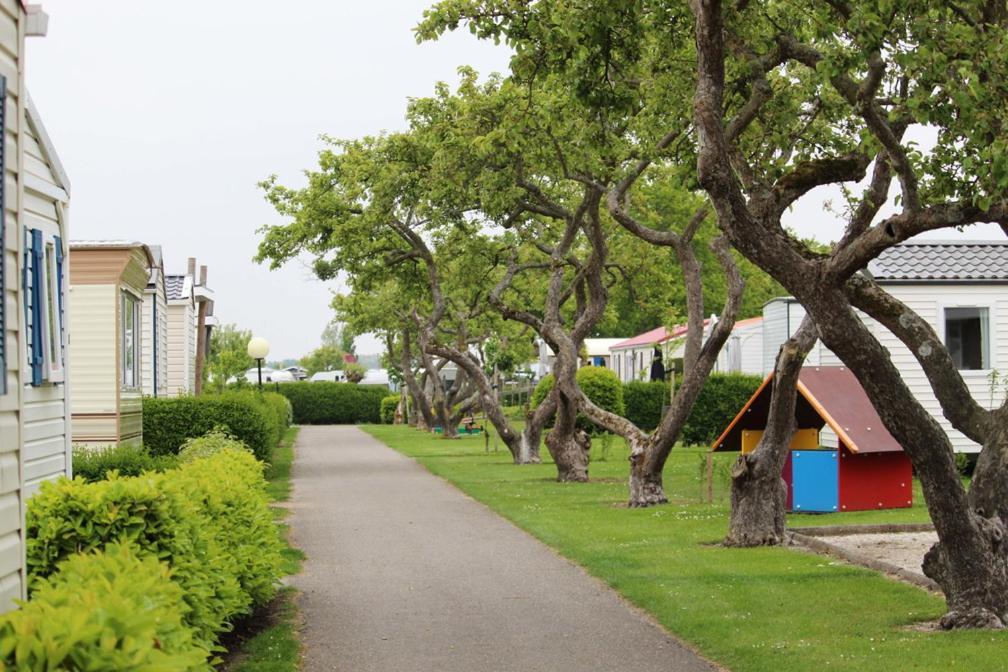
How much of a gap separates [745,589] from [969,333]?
13759 millimetres

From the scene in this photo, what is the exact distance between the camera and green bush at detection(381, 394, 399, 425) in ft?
204

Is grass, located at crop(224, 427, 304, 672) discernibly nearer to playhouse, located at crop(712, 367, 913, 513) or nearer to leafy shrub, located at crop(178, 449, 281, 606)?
leafy shrub, located at crop(178, 449, 281, 606)

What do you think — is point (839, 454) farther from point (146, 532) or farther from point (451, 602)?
point (146, 532)

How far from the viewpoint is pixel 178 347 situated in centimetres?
3055

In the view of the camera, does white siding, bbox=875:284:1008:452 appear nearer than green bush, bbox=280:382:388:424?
Yes

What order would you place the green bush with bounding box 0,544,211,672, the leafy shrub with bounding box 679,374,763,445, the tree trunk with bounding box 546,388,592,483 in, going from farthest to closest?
the leafy shrub with bounding box 679,374,763,445
the tree trunk with bounding box 546,388,592,483
the green bush with bounding box 0,544,211,672

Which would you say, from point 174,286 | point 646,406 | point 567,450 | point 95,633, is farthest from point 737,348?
point 95,633

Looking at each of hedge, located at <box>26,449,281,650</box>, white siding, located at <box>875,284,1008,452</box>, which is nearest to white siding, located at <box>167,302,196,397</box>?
white siding, located at <box>875,284,1008,452</box>

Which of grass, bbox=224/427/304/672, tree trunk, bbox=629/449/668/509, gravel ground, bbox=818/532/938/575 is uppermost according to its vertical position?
tree trunk, bbox=629/449/668/509

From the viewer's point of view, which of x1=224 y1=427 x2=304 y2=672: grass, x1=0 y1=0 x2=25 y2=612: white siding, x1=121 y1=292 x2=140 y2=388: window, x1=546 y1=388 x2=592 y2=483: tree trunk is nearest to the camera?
x1=0 y1=0 x2=25 y2=612: white siding

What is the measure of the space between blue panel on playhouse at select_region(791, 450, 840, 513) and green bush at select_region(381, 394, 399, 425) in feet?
151

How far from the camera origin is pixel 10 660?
3514 mm

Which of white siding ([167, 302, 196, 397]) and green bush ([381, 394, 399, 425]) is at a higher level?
white siding ([167, 302, 196, 397])

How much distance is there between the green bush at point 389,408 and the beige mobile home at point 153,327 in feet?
120
